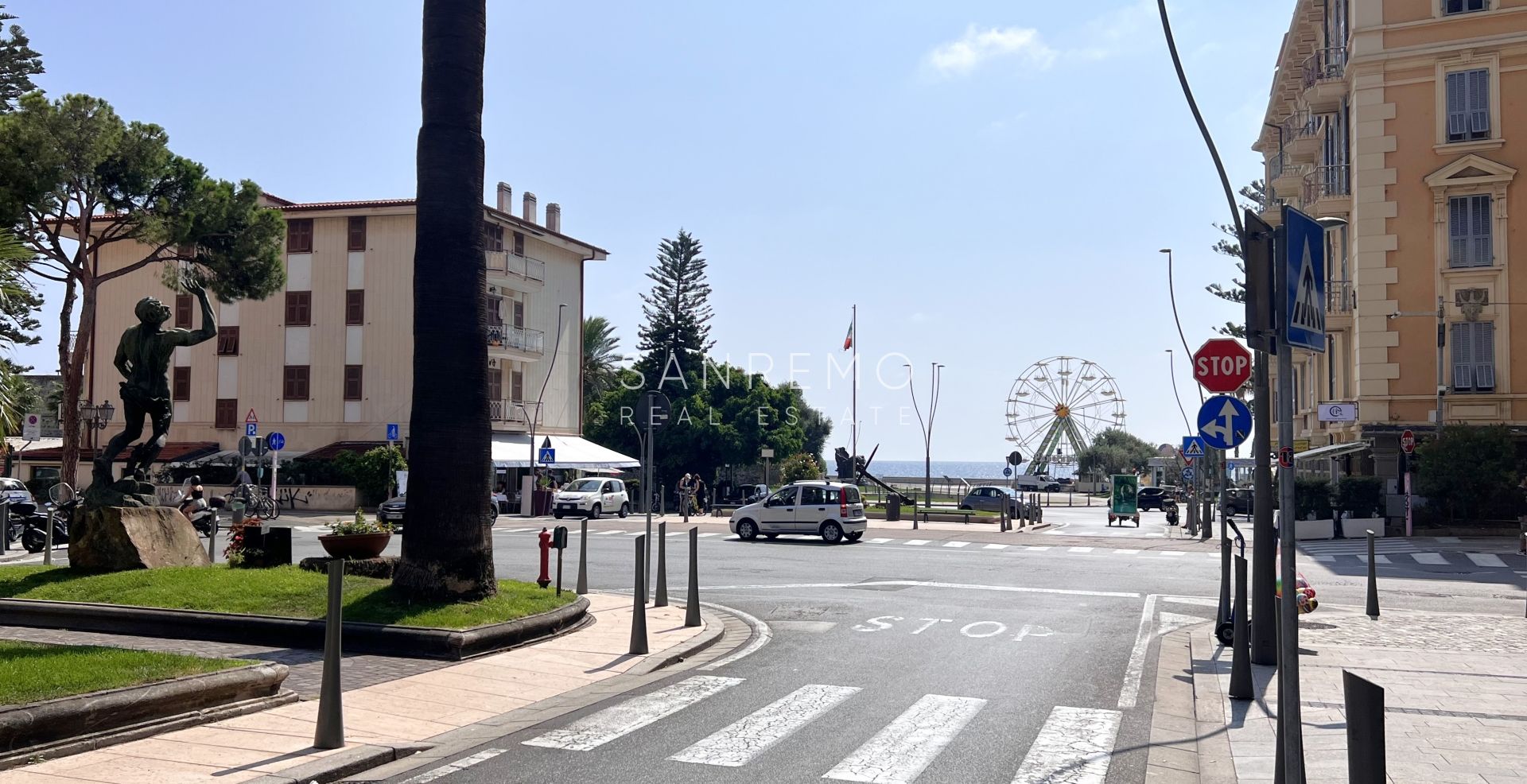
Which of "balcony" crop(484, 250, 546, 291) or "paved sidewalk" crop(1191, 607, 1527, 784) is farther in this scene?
"balcony" crop(484, 250, 546, 291)

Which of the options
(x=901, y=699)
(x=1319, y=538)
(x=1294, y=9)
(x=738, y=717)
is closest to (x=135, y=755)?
(x=738, y=717)

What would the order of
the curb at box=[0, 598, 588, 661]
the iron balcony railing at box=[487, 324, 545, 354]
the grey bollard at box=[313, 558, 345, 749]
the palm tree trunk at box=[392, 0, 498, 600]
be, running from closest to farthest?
the grey bollard at box=[313, 558, 345, 749]
the curb at box=[0, 598, 588, 661]
the palm tree trunk at box=[392, 0, 498, 600]
the iron balcony railing at box=[487, 324, 545, 354]

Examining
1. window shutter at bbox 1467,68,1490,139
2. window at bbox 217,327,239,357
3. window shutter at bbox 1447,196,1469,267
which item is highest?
window shutter at bbox 1467,68,1490,139

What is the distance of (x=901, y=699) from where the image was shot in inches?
376

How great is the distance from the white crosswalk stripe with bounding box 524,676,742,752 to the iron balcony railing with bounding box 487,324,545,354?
42.6 metres

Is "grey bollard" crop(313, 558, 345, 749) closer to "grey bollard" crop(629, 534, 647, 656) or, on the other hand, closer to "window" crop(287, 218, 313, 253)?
"grey bollard" crop(629, 534, 647, 656)

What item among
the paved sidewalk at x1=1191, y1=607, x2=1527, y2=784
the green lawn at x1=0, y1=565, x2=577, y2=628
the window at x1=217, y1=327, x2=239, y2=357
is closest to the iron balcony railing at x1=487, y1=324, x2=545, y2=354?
the window at x1=217, y1=327, x2=239, y2=357

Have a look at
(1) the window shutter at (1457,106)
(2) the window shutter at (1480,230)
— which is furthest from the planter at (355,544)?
(1) the window shutter at (1457,106)

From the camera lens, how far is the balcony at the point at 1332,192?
38500 millimetres

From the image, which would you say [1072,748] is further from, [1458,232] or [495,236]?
[495,236]

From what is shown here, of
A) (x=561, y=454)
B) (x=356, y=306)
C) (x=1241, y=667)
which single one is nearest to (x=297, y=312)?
(x=356, y=306)

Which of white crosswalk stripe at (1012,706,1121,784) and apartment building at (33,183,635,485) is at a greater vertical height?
apartment building at (33,183,635,485)

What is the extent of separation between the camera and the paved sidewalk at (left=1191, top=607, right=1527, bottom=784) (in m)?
7.29

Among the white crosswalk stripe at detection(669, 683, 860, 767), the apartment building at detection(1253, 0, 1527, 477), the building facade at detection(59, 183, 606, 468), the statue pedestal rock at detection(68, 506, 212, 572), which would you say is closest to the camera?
the white crosswalk stripe at detection(669, 683, 860, 767)
